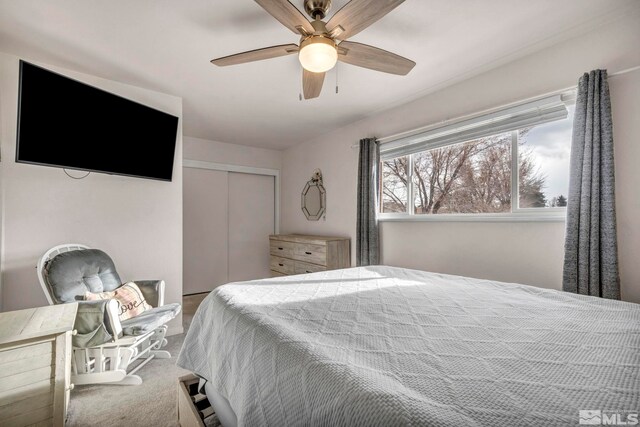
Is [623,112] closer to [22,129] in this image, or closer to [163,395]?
[163,395]

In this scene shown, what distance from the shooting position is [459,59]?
2.10 m

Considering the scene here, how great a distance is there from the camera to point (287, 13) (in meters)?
1.28

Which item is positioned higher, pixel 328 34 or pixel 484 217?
pixel 328 34

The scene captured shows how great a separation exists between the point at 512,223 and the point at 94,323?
289 cm

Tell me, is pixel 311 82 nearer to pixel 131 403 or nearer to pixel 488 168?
pixel 488 168

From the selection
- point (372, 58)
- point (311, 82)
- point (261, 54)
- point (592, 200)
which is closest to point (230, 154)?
point (311, 82)

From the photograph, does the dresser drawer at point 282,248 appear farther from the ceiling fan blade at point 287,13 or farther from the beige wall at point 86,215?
the ceiling fan blade at point 287,13

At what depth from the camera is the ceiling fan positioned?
1.25 metres

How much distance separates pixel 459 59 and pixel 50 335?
2.97 m

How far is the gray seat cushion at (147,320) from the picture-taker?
6.15ft

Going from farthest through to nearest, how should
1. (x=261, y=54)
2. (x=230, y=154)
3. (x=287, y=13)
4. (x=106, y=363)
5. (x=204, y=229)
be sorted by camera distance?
(x=230, y=154) < (x=204, y=229) < (x=106, y=363) < (x=261, y=54) < (x=287, y=13)

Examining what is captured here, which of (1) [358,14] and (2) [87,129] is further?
(2) [87,129]

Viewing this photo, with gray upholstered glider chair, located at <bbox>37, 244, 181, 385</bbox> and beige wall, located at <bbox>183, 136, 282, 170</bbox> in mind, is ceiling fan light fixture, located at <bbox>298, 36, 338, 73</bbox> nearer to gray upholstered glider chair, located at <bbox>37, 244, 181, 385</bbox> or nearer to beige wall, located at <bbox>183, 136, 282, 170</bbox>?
gray upholstered glider chair, located at <bbox>37, 244, 181, 385</bbox>

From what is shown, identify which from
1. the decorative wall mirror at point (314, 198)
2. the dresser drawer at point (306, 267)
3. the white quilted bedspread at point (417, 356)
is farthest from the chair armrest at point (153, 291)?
the decorative wall mirror at point (314, 198)
